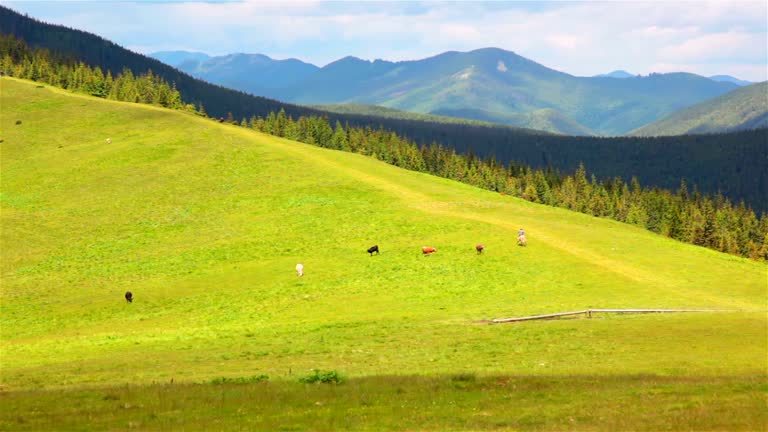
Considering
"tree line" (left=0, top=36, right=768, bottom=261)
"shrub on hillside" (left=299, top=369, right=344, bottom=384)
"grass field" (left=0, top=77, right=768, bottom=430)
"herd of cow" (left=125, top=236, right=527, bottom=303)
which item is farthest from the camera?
"tree line" (left=0, top=36, right=768, bottom=261)

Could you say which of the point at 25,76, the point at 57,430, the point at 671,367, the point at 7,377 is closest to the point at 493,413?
the point at 671,367

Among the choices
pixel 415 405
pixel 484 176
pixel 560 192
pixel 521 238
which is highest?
pixel 521 238

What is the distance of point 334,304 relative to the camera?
1937 inches

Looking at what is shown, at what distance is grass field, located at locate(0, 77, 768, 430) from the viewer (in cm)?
2347

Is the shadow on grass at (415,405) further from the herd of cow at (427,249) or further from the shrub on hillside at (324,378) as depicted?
the herd of cow at (427,249)

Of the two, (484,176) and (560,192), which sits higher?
(484,176)

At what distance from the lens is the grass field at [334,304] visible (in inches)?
924

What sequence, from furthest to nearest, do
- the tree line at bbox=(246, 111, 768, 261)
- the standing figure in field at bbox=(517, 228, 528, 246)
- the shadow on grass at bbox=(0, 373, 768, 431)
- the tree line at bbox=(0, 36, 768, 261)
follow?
the tree line at bbox=(246, 111, 768, 261) < the tree line at bbox=(0, 36, 768, 261) < the standing figure in field at bbox=(517, 228, 528, 246) < the shadow on grass at bbox=(0, 373, 768, 431)

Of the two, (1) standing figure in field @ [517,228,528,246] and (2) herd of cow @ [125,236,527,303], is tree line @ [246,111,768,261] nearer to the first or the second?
(1) standing figure in field @ [517,228,528,246]

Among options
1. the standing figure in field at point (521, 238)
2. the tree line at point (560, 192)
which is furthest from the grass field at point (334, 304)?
the tree line at point (560, 192)

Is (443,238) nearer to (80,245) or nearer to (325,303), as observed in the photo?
(325,303)

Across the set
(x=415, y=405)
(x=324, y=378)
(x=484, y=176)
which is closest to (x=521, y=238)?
(x=324, y=378)

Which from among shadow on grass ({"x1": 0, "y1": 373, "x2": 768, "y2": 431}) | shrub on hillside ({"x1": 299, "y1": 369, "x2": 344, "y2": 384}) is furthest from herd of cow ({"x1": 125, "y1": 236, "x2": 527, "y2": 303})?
shrub on hillside ({"x1": 299, "y1": 369, "x2": 344, "y2": 384})

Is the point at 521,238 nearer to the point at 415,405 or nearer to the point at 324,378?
the point at 324,378
